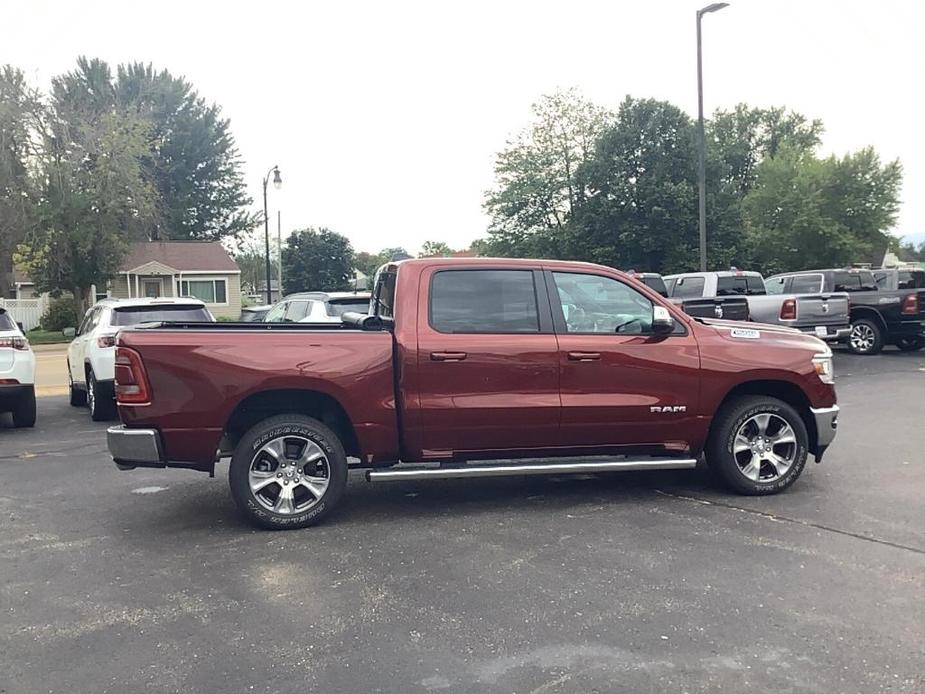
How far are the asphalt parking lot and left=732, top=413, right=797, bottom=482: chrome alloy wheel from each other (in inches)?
8.5

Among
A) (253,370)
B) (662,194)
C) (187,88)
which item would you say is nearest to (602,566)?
(253,370)

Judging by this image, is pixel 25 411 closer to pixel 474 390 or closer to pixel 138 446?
pixel 138 446

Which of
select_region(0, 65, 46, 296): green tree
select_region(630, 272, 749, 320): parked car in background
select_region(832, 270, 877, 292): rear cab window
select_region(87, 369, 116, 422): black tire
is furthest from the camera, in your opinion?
select_region(0, 65, 46, 296): green tree

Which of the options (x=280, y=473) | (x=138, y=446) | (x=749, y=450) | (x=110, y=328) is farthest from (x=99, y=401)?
(x=749, y=450)

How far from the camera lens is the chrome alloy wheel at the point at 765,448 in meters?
6.13

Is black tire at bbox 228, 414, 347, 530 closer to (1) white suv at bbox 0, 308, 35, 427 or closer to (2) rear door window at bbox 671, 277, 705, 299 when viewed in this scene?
(1) white suv at bbox 0, 308, 35, 427

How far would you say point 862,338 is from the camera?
16.9 meters

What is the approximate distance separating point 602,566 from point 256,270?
6854 centimetres

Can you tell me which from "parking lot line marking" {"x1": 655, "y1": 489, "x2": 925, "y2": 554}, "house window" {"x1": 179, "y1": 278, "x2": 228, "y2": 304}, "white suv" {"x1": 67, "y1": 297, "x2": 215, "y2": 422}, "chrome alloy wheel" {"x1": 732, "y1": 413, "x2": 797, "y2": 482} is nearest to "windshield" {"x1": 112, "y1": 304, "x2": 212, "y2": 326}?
"white suv" {"x1": 67, "y1": 297, "x2": 215, "y2": 422}

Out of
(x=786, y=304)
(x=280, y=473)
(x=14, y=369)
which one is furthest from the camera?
(x=786, y=304)

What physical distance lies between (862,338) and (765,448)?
491 inches

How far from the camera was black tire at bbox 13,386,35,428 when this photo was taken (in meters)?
10.0

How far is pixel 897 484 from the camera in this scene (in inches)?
256

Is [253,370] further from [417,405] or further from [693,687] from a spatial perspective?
[693,687]
